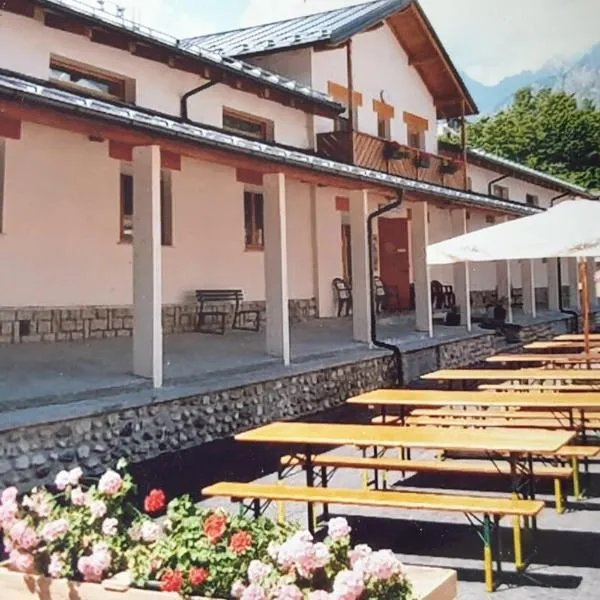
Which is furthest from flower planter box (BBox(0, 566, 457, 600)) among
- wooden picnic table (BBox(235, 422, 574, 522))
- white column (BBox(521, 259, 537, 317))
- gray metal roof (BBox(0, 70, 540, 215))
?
white column (BBox(521, 259, 537, 317))

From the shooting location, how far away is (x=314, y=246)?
50.5 feet

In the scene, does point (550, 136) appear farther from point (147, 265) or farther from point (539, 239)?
point (147, 265)

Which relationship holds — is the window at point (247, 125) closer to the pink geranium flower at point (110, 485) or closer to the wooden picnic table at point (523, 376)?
the wooden picnic table at point (523, 376)

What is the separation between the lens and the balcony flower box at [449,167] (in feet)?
61.6

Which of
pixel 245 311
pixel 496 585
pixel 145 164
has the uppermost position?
pixel 145 164

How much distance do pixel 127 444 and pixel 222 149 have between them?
Answer: 3110mm

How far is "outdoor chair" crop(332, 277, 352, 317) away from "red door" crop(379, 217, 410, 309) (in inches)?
108

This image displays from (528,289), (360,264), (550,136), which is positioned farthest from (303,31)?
(550,136)

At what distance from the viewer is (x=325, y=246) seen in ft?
51.4

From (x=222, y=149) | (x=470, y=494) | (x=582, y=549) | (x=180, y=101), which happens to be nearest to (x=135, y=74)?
(x=180, y=101)

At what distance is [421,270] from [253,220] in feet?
10.3

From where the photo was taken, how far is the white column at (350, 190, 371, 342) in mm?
11352

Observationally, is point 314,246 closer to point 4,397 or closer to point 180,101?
point 180,101

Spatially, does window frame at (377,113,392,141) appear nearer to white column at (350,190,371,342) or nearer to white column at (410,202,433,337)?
white column at (410,202,433,337)
